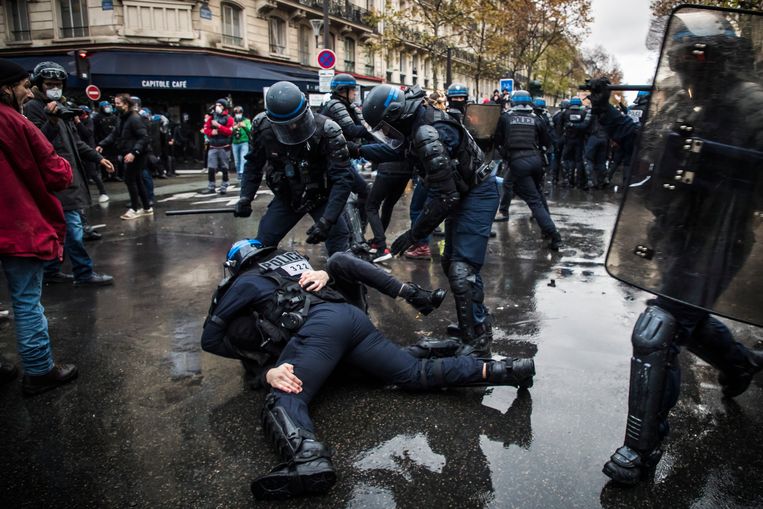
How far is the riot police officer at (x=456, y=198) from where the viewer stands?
3.57 m

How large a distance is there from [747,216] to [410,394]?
72.7 inches

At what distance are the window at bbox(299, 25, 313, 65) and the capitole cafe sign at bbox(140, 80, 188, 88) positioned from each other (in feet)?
28.9

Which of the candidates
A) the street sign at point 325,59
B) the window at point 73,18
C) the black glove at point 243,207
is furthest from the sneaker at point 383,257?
the window at point 73,18

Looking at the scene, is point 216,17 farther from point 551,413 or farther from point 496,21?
point 551,413

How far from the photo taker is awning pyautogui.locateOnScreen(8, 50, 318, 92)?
61.8ft

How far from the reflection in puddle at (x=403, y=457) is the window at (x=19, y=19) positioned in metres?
25.3

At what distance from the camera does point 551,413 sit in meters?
2.88

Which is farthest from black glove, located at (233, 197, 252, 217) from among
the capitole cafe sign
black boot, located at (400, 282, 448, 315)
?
the capitole cafe sign

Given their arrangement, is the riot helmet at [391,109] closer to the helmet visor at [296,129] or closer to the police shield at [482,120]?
the helmet visor at [296,129]

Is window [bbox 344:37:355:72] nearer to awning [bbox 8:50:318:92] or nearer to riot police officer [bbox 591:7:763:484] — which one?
awning [bbox 8:50:318:92]

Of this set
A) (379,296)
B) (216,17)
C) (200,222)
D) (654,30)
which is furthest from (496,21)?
(654,30)

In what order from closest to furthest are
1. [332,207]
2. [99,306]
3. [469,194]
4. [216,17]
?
[469,194] → [332,207] → [99,306] → [216,17]

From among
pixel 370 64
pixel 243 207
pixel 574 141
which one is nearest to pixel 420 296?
pixel 243 207

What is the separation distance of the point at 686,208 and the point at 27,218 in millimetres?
3262
